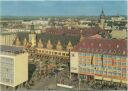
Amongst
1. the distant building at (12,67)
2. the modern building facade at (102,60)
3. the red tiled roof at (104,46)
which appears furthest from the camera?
the red tiled roof at (104,46)

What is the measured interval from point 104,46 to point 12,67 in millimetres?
11860

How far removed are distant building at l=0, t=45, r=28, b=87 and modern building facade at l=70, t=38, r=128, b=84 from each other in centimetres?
756

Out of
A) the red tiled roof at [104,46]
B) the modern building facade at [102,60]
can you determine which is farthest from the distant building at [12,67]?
the red tiled roof at [104,46]

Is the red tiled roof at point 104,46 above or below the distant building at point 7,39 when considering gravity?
below

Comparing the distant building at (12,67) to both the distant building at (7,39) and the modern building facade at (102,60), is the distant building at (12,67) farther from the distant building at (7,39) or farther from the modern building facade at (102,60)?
the distant building at (7,39)

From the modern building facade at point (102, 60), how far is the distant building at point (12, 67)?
298 inches

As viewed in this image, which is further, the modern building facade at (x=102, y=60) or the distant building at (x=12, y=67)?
the modern building facade at (x=102, y=60)

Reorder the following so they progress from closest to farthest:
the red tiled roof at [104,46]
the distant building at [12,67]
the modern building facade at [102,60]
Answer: the distant building at [12,67], the modern building facade at [102,60], the red tiled roof at [104,46]

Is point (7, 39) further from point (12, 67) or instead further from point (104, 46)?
point (104, 46)

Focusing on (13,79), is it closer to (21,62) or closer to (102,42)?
(21,62)

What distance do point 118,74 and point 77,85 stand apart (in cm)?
511

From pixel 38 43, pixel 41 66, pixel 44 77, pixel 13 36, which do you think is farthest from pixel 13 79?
pixel 13 36

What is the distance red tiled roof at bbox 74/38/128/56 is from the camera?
30.3 m

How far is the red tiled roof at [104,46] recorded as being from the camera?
3033 centimetres
